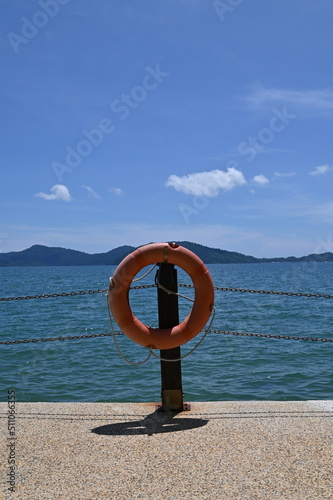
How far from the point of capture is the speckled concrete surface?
109 inches

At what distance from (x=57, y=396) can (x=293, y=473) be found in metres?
5.33

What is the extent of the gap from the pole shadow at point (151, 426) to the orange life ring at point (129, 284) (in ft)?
1.91

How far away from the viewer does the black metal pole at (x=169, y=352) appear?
4.28m

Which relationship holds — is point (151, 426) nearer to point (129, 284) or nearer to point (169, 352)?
point (169, 352)

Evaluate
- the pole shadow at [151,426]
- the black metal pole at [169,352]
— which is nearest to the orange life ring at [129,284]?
the black metal pole at [169,352]

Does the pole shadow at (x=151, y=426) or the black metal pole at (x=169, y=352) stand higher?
the black metal pole at (x=169, y=352)

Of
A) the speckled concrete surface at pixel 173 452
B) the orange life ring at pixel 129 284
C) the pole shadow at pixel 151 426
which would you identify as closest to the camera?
the speckled concrete surface at pixel 173 452

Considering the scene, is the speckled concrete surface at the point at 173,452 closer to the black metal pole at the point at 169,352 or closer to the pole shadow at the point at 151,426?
the pole shadow at the point at 151,426

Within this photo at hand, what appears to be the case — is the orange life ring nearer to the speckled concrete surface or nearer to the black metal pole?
the black metal pole

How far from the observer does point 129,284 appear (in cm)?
423

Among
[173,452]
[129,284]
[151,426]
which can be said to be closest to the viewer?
[173,452]

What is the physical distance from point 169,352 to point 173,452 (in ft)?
3.61

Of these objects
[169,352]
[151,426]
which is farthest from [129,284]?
[151,426]

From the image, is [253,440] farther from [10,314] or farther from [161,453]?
[10,314]
